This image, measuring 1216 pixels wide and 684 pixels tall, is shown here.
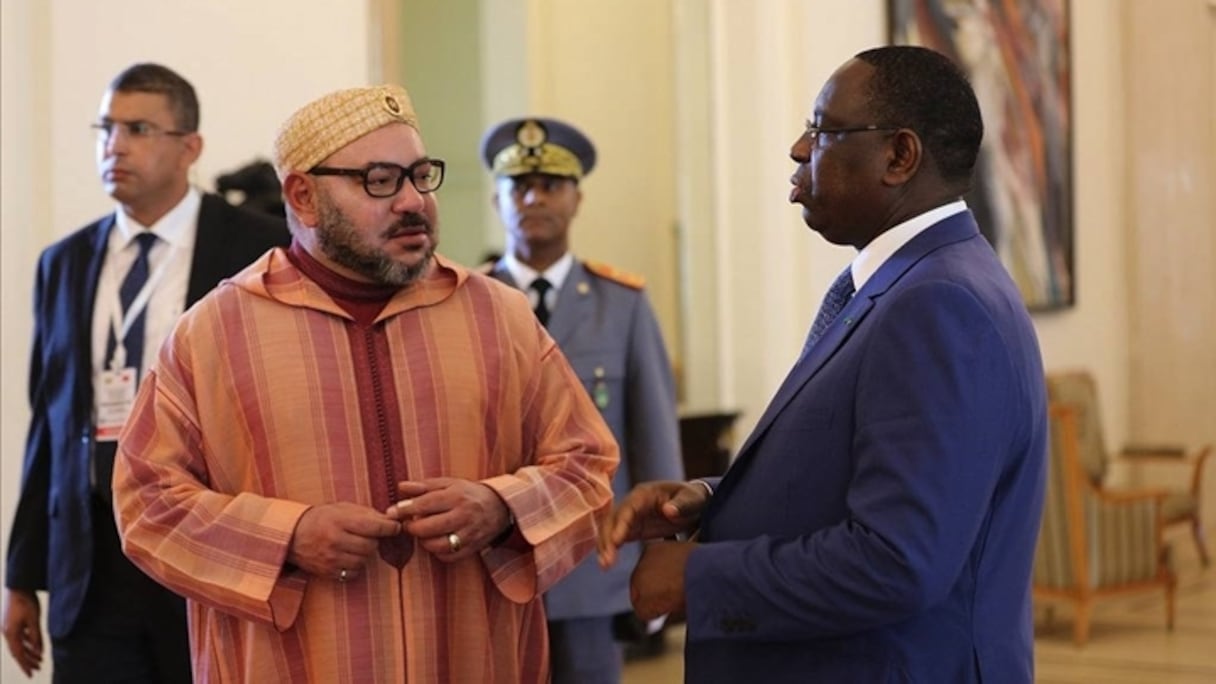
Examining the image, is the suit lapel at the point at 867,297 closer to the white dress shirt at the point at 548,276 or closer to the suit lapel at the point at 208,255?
the suit lapel at the point at 208,255

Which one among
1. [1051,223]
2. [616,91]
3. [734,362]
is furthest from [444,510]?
[1051,223]

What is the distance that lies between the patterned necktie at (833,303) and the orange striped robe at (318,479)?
490 millimetres

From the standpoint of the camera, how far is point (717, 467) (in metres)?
7.40

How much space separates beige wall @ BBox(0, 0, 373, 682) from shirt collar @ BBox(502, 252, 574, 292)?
39.5 inches

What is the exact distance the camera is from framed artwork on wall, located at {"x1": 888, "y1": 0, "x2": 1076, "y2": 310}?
30.7 ft

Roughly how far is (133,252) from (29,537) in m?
0.67

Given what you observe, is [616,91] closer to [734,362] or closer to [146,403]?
[734,362]

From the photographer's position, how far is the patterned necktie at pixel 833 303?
8.23 feet

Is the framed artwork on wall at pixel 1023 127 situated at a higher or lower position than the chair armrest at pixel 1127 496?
higher

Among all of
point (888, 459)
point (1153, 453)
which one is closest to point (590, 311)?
point (888, 459)

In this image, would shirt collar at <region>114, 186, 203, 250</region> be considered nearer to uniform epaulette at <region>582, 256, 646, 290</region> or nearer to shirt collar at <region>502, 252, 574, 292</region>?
shirt collar at <region>502, 252, 574, 292</region>

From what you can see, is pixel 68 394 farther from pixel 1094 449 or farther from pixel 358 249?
pixel 1094 449

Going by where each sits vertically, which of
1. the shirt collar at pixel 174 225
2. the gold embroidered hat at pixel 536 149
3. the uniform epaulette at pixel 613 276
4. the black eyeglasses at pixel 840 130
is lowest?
the uniform epaulette at pixel 613 276

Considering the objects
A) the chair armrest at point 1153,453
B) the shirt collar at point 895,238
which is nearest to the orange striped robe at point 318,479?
the shirt collar at point 895,238
